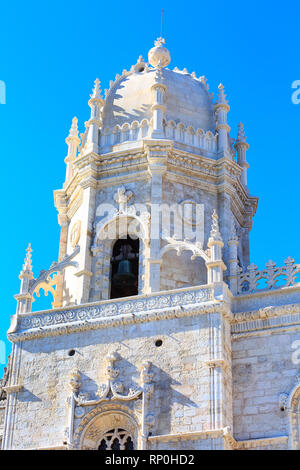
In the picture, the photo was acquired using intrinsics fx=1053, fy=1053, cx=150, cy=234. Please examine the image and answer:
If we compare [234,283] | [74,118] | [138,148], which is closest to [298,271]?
[234,283]

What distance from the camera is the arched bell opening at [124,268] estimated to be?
30266 mm

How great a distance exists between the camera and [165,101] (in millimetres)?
32844

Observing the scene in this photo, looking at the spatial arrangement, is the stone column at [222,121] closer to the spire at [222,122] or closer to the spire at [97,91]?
the spire at [222,122]

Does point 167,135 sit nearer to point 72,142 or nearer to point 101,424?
point 72,142

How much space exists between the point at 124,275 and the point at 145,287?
123cm

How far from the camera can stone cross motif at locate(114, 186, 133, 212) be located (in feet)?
101

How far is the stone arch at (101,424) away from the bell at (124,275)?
4.69 metres

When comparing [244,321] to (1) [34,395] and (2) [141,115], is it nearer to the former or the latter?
(1) [34,395]

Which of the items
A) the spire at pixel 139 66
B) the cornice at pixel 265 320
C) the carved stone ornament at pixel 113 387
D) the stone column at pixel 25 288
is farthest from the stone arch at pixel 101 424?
the spire at pixel 139 66

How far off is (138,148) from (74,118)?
432 cm

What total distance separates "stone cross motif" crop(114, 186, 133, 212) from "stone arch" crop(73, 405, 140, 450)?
21.5 ft

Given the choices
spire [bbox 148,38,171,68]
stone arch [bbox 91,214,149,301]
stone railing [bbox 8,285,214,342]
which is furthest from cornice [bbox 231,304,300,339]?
spire [bbox 148,38,171,68]

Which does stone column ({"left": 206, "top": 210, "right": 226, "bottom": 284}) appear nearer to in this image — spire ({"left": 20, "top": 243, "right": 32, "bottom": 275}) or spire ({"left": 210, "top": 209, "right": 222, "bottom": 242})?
spire ({"left": 210, "top": 209, "right": 222, "bottom": 242})

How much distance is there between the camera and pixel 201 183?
3156 cm
